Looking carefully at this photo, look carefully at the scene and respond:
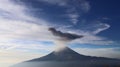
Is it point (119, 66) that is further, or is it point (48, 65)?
point (48, 65)

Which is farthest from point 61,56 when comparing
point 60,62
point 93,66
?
point 93,66

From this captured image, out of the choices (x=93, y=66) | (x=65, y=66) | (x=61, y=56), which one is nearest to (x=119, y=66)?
(x=93, y=66)

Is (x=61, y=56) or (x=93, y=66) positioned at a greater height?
(x=61, y=56)

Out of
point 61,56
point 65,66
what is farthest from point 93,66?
point 61,56

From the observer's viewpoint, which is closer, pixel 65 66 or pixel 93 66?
pixel 93 66

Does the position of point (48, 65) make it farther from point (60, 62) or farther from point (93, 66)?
point (93, 66)

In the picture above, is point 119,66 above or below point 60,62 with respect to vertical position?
below

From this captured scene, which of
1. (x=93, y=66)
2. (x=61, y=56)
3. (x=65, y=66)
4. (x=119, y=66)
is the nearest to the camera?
(x=119, y=66)

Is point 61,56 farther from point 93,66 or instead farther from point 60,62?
point 93,66

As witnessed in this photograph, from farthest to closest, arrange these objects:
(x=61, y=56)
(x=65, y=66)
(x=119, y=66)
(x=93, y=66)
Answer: (x=61, y=56), (x=65, y=66), (x=93, y=66), (x=119, y=66)

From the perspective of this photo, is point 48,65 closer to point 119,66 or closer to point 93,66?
point 93,66
